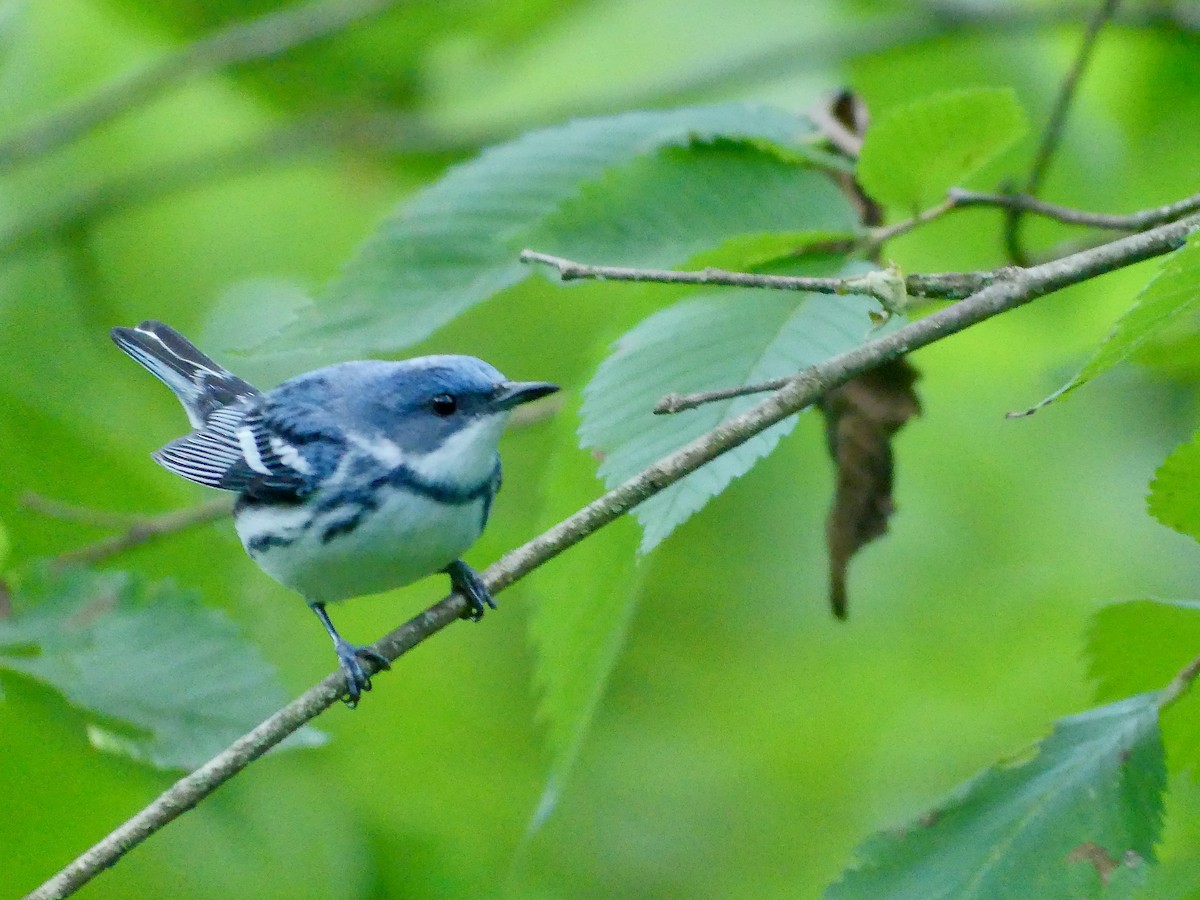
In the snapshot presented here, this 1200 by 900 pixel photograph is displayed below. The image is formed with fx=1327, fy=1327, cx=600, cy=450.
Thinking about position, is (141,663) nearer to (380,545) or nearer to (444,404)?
(380,545)

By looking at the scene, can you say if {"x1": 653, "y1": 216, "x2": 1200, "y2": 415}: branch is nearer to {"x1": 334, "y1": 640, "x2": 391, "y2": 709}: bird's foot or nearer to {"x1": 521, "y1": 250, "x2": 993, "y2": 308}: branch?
{"x1": 521, "y1": 250, "x2": 993, "y2": 308}: branch

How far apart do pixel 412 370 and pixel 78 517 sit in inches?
31.0

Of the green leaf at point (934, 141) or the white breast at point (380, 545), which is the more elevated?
the green leaf at point (934, 141)

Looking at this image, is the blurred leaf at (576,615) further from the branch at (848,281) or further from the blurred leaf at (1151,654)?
the blurred leaf at (1151,654)

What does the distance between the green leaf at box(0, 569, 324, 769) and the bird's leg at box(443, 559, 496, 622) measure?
34 cm

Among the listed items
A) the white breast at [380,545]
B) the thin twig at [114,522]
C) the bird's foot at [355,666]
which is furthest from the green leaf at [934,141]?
the thin twig at [114,522]

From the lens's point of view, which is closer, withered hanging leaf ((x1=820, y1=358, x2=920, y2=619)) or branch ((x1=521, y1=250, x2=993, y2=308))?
branch ((x1=521, y1=250, x2=993, y2=308))

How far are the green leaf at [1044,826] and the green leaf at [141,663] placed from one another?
993 mm

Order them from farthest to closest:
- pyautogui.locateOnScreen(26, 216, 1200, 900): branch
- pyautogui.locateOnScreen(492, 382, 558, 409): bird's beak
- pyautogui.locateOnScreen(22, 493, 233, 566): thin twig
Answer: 1. pyautogui.locateOnScreen(22, 493, 233, 566): thin twig
2. pyautogui.locateOnScreen(492, 382, 558, 409): bird's beak
3. pyautogui.locateOnScreen(26, 216, 1200, 900): branch

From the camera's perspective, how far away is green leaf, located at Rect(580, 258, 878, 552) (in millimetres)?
1735

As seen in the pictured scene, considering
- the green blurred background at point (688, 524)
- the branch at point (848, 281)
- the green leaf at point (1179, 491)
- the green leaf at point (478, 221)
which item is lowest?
the green blurred background at point (688, 524)

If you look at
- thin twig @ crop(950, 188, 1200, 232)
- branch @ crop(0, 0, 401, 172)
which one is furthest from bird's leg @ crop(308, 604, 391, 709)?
branch @ crop(0, 0, 401, 172)

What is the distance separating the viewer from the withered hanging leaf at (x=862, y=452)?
2070 millimetres

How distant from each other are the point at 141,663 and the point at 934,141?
1.60 m
